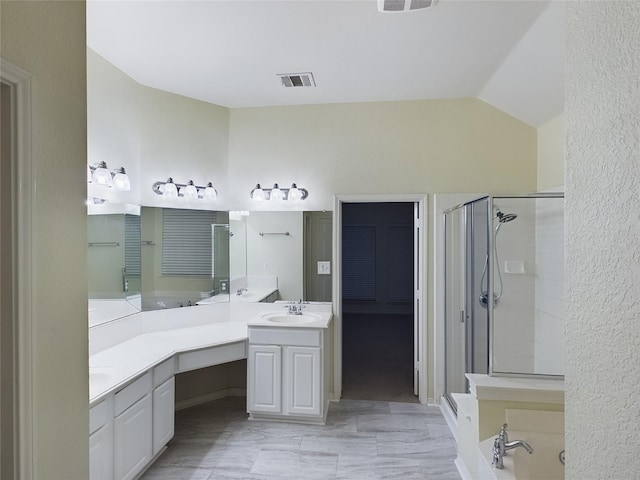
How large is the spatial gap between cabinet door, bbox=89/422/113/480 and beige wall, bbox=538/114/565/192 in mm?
3622

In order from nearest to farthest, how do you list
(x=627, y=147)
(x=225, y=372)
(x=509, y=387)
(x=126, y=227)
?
(x=627, y=147) → (x=509, y=387) → (x=126, y=227) → (x=225, y=372)

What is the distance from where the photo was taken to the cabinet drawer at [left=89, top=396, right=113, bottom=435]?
1880 millimetres

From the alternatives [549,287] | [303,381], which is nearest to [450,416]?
[303,381]

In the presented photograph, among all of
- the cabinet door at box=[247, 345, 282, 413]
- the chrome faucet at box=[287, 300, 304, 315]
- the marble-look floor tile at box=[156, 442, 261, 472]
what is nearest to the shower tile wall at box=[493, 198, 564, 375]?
the chrome faucet at box=[287, 300, 304, 315]

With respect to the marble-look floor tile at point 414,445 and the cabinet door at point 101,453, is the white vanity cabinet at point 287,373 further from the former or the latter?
the cabinet door at point 101,453

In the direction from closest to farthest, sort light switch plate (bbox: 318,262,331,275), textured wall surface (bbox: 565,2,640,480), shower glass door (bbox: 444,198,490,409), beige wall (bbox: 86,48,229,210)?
textured wall surface (bbox: 565,2,640,480)
beige wall (bbox: 86,48,229,210)
shower glass door (bbox: 444,198,490,409)
light switch plate (bbox: 318,262,331,275)

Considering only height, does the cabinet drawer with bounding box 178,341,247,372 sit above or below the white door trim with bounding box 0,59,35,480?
below

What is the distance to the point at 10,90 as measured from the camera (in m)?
0.96

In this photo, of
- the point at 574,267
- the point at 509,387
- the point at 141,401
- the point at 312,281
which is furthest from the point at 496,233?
the point at 141,401

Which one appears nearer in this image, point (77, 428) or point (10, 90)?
point (10, 90)

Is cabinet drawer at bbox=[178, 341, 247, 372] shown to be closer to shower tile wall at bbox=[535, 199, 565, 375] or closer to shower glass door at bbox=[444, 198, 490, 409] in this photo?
shower glass door at bbox=[444, 198, 490, 409]

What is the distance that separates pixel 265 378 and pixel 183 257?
4.37 feet

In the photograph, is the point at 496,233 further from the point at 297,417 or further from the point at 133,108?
the point at 133,108

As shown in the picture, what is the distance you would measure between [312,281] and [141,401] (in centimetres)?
187
